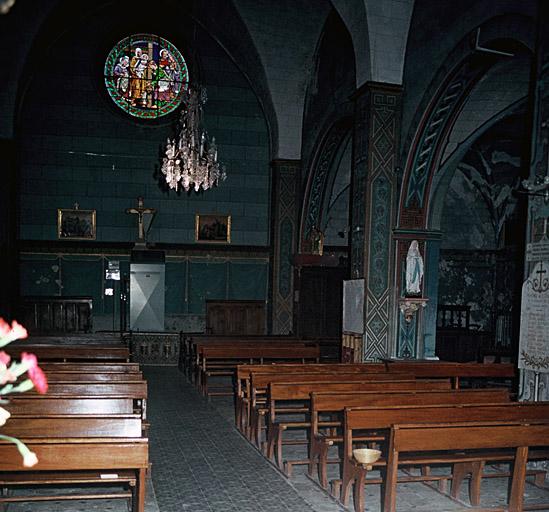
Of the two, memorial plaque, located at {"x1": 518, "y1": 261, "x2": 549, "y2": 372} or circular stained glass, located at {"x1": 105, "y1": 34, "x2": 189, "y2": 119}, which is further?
circular stained glass, located at {"x1": 105, "y1": 34, "x2": 189, "y2": 119}

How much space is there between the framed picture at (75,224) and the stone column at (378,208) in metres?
9.10

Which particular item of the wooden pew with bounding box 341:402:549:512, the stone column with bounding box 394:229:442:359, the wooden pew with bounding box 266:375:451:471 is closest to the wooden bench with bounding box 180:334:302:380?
the stone column with bounding box 394:229:442:359

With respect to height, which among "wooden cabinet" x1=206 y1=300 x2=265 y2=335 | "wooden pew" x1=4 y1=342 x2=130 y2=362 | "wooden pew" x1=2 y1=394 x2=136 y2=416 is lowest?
"wooden cabinet" x1=206 y1=300 x2=265 y2=335

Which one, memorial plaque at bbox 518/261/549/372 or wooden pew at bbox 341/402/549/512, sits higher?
memorial plaque at bbox 518/261/549/372

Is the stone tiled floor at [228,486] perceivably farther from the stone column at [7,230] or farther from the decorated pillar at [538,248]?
the stone column at [7,230]

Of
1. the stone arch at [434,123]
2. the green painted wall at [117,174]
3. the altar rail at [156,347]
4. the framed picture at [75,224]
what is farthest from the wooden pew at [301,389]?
the framed picture at [75,224]

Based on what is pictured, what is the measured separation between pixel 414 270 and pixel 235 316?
782cm

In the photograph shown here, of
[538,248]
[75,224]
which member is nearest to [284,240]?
[75,224]

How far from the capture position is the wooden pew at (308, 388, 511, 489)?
18.8 ft

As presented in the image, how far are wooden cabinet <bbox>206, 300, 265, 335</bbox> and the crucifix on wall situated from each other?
2637mm

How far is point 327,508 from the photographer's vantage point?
5.22m

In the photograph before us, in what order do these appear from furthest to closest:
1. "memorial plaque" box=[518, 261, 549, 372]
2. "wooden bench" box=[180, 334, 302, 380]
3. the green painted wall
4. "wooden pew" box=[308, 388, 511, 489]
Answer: the green painted wall
"wooden bench" box=[180, 334, 302, 380]
"memorial plaque" box=[518, 261, 549, 372]
"wooden pew" box=[308, 388, 511, 489]

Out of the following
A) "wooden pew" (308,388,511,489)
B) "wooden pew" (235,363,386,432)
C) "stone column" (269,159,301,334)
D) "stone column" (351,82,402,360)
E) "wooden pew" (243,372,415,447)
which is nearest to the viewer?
"wooden pew" (308,388,511,489)

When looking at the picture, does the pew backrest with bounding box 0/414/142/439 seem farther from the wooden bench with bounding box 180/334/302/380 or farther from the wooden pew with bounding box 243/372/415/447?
the wooden bench with bounding box 180/334/302/380
